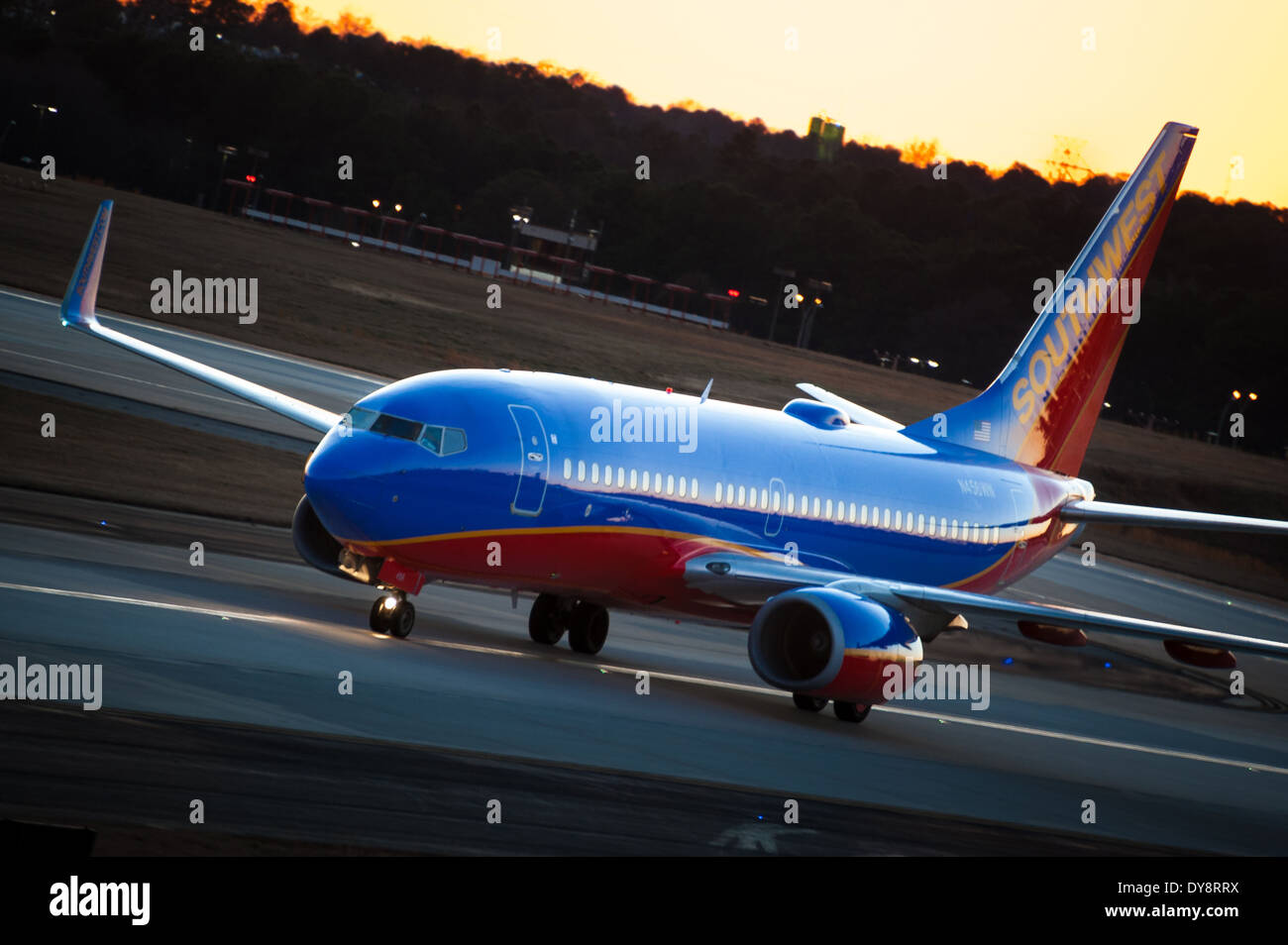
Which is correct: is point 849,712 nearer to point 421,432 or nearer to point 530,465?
point 530,465

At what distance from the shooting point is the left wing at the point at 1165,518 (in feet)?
86.3

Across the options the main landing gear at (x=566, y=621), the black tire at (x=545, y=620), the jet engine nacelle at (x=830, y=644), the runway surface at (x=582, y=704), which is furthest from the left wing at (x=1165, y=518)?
the black tire at (x=545, y=620)

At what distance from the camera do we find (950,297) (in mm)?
154125

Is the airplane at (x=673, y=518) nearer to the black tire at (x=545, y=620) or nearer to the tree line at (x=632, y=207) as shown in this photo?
the black tire at (x=545, y=620)

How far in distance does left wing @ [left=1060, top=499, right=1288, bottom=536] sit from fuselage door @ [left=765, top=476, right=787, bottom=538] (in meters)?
6.92

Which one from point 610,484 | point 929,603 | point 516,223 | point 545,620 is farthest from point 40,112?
point 929,603

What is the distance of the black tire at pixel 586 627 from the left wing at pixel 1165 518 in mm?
10022

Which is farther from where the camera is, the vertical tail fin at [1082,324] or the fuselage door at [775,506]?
the vertical tail fin at [1082,324]

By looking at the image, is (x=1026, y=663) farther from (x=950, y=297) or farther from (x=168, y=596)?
(x=950, y=297)
